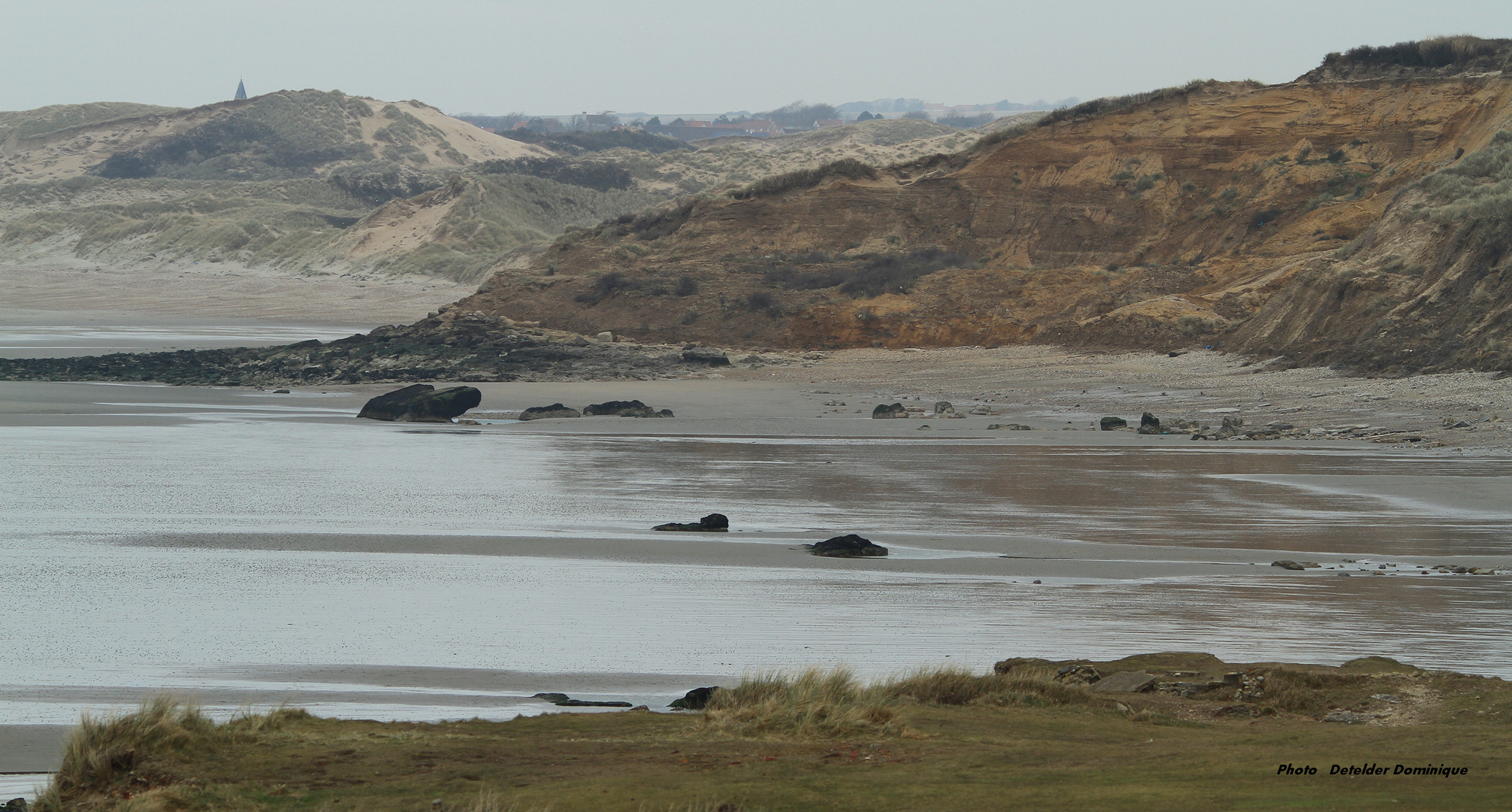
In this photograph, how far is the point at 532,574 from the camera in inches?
369

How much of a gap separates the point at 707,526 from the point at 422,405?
1147cm

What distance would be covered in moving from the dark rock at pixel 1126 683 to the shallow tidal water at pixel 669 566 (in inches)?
36.6

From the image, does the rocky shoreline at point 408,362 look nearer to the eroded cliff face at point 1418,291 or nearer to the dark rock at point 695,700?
the eroded cliff face at point 1418,291

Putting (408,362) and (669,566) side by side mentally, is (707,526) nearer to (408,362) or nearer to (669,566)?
(669,566)

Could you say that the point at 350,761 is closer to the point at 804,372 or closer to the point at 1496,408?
the point at 1496,408

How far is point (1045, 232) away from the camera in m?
35.6

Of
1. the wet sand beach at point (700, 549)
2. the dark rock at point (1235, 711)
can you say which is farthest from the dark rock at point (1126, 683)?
the wet sand beach at point (700, 549)

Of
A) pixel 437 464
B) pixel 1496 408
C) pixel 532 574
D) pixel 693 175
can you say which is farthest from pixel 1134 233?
pixel 693 175

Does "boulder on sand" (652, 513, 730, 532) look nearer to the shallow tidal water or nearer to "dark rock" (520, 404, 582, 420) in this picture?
the shallow tidal water

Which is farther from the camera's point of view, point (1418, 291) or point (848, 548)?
point (1418, 291)

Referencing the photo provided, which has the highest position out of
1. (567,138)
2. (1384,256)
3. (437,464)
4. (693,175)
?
(567,138)

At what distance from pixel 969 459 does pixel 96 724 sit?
1215cm

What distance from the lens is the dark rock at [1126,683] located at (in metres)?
5.83

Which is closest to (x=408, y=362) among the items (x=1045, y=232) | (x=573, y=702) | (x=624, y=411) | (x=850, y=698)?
(x=624, y=411)
